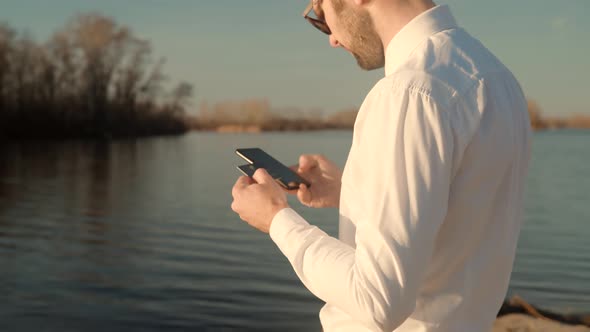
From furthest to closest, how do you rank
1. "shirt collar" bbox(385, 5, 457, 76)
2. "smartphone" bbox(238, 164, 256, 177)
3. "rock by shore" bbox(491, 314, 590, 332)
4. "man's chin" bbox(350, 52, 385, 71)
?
1. "rock by shore" bbox(491, 314, 590, 332)
2. "smartphone" bbox(238, 164, 256, 177)
3. "man's chin" bbox(350, 52, 385, 71)
4. "shirt collar" bbox(385, 5, 457, 76)

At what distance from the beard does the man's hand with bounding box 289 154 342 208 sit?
1.31 ft

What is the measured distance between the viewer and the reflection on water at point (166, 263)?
726 centimetres

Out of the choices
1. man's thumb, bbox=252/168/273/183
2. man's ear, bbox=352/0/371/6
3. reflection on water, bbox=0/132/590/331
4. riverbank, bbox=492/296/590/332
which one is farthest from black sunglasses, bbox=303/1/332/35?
reflection on water, bbox=0/132/590/331

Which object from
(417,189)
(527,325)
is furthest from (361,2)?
(527,325)

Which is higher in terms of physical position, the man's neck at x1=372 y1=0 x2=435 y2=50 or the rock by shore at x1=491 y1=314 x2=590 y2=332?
the man's neck at x1=372 y1=0 x2=435 y2=50

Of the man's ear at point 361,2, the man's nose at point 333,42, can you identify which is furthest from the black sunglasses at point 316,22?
the man's ear at point 361,2

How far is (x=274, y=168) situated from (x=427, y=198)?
61cm

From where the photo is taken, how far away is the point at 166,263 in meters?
9.72

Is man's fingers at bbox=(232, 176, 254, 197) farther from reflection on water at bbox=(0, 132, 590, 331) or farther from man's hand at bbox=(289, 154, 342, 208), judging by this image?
reflection on water at bbox=(0, 132, 590, 331)

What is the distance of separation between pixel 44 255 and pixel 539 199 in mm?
13613

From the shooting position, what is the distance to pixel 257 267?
31.5 feet

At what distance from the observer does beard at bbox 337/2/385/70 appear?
1490 millimetres

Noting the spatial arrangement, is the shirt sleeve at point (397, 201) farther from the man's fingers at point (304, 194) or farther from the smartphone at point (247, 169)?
the man's fingers at point (304, 194)

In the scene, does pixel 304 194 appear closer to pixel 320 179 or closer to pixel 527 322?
pixel 320 179
